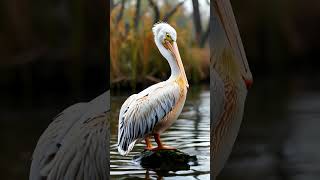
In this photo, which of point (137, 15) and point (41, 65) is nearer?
point (41, 65)

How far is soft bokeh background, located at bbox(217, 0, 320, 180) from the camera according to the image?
2635mm

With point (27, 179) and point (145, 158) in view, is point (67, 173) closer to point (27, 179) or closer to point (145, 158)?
point (27, 179)

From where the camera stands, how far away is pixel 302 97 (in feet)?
8.69

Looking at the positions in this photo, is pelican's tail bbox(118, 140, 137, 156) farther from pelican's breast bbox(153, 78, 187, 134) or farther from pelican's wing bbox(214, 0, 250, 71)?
pelican's wing bbox(214, 0, 250, 71)

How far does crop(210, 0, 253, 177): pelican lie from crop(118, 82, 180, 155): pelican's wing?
430mm

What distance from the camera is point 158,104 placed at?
10.1ft

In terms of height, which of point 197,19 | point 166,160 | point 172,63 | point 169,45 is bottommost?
point 166,160

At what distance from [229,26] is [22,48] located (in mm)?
1110

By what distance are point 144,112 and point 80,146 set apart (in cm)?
55

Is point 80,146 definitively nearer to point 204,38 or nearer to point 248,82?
point 248,82

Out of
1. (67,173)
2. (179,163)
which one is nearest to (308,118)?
(179,163)

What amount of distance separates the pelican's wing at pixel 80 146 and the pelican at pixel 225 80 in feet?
1.99

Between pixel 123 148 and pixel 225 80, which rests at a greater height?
pixel 225 80

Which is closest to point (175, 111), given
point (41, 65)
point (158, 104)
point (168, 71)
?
point (158, 104)
